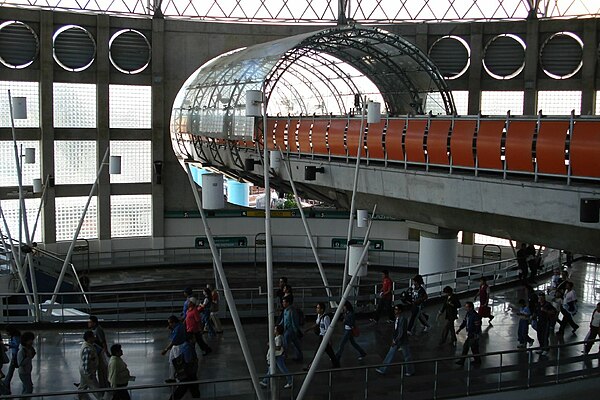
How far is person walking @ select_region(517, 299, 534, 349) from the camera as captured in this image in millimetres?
20094

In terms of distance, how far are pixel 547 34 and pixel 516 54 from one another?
2.16m

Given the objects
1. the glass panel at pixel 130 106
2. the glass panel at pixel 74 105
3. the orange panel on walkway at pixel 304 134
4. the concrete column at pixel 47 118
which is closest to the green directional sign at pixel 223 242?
the glass panel at pixel 130 106

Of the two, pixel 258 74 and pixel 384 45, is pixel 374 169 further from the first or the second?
pixel 384 45

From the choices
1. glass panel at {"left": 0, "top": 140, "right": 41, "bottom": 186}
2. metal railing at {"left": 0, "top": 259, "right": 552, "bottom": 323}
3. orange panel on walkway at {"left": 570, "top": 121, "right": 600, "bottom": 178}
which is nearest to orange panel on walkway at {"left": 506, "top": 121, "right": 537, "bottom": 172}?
orange panel on walkway at {"left": 570, "top": 121, "right": 600, "bottom": 178}

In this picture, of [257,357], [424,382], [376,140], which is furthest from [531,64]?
[424,382]

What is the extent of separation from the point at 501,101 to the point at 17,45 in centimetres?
3025

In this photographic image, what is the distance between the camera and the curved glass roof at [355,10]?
47.1 meters

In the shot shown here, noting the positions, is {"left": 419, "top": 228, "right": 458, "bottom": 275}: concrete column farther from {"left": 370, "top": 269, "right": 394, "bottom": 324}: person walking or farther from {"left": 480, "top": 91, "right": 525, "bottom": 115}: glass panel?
{"left": 480, "top": 91, "right": 525, "bottom": 115}: glass panel

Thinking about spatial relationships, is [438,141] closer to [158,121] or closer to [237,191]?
[237,191]

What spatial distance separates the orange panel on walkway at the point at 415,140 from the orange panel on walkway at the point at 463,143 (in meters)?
1.36

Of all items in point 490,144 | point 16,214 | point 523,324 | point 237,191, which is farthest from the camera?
point 16,214

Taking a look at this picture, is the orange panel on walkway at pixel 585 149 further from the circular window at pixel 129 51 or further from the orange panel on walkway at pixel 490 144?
the circular window at pixel 129 51

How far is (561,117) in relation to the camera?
15.3 m

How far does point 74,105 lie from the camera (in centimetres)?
4397
